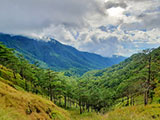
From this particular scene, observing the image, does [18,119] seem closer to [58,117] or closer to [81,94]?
[58,117]

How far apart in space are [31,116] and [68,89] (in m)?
40.8

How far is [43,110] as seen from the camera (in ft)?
42.0

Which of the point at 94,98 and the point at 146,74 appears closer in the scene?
the point at 146,74

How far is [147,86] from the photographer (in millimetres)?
27453

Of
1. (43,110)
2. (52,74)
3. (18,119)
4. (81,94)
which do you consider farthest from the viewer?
(81,94)

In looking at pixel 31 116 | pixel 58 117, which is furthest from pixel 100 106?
pixel 31 116

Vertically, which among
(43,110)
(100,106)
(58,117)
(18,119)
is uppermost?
(18,119)

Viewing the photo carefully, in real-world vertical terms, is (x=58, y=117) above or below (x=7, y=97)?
below

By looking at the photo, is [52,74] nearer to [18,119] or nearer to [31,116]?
[31,116]

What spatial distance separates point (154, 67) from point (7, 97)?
27220 millimetres

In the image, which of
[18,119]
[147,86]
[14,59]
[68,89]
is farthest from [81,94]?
[18,119]

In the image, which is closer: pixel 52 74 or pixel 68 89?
pixel 52 74

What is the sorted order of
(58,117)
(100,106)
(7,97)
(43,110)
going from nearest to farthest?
1. (7,97)
2. (43,110)
3. (58,117)
4. (100,106)

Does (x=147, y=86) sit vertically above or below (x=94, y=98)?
above
